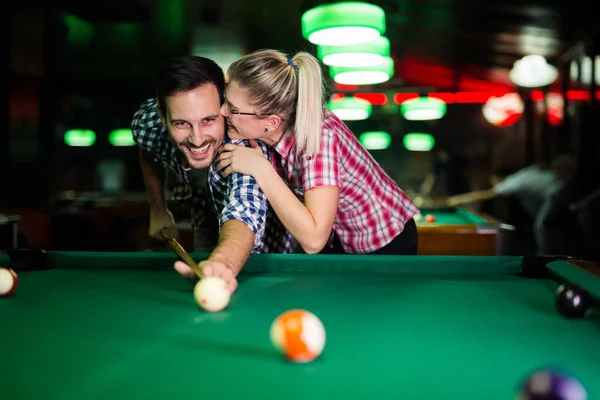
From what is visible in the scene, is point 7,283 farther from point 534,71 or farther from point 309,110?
point 534,71

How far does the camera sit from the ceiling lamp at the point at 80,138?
9.72 metres

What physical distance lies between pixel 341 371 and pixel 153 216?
6.52ft

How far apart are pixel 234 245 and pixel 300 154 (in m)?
0.46

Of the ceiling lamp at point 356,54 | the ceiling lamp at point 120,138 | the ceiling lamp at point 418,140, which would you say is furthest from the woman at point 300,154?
the ceiling lamp at point 120,138

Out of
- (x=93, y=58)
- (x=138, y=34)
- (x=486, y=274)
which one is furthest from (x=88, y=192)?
(x=486, y=274)

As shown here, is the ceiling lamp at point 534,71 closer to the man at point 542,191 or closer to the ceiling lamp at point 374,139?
the man at point 542,191

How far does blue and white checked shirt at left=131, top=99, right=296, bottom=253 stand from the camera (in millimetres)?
1921

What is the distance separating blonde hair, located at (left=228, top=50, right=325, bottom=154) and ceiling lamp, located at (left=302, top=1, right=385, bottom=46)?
38.1 inches

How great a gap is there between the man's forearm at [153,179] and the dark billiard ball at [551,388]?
89.7 inches

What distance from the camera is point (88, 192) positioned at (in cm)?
995

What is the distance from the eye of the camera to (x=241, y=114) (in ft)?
6.77

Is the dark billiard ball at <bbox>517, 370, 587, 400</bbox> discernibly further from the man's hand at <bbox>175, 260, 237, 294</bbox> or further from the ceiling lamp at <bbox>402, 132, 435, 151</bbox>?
the ceiling lamp at <bbox>402, 132, 435, 151</bbox>

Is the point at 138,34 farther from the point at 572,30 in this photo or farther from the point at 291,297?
the point at 291,297

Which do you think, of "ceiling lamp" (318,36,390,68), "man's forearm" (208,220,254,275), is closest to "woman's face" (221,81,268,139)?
"man's forearm" (208,220,254,275)
